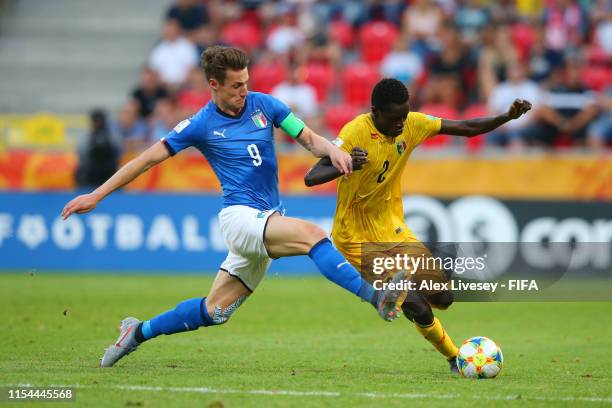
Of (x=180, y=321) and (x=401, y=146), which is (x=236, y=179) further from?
(x=401, y=146)

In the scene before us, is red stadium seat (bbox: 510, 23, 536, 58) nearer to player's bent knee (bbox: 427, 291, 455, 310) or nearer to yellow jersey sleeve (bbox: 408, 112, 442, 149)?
yellow jersey sleeve (bbox: 408, 112, 442, 149)

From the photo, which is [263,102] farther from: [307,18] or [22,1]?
[22,1]

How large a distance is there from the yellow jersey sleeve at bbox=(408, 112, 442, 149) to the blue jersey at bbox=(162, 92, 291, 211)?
120cm

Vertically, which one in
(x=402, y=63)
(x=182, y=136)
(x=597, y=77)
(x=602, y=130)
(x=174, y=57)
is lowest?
(x=182, y=136)

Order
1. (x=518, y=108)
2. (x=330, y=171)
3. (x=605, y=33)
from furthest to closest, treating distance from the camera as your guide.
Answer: (x=605, y=33) < (x=518, y=108) < (x=330, y=171)

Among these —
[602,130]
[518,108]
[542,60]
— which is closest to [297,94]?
[542,60]

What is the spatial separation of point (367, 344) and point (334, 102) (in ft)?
34.2

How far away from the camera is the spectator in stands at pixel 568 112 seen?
745 inches

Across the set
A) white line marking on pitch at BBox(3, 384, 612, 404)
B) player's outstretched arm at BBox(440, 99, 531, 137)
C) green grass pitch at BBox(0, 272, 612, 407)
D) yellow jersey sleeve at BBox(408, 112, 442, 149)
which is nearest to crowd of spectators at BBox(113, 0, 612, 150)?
green grass pitch at BBox(0, 272, 612, 407)

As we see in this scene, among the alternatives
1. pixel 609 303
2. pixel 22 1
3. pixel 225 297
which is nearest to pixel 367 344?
pixel 225 297

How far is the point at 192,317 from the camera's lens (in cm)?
892

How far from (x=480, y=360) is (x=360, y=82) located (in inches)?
486

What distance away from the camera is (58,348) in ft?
33.7

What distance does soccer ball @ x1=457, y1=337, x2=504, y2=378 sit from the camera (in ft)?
28.1
